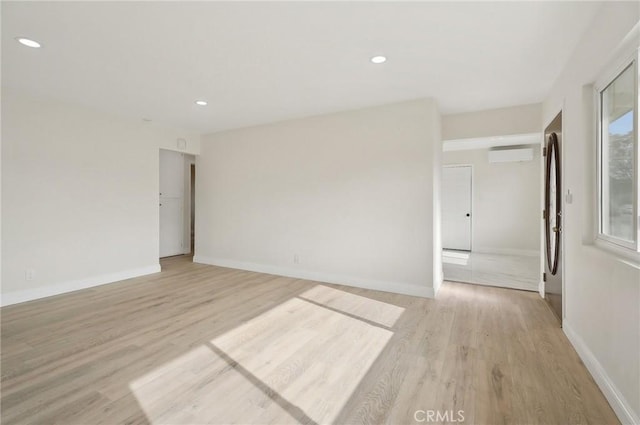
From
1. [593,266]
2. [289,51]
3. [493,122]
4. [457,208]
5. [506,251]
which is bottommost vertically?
[506,251]

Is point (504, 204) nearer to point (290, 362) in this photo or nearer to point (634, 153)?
point (634, 153)

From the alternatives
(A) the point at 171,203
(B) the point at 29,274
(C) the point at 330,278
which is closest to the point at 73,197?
(B) the point at 29,274

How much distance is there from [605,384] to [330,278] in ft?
10.0

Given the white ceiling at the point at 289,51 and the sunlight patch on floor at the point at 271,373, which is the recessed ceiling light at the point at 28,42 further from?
the sunlight patch on floor at the point at 271,373

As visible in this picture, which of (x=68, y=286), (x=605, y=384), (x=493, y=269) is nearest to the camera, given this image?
(x=605, y=384)

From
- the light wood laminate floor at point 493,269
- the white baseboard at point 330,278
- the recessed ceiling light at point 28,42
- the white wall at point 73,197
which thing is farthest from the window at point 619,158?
the white wall at point 73,197

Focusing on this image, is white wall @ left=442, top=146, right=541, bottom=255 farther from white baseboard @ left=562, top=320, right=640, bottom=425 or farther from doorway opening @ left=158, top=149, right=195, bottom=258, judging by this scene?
doorway opening @ left=158, top=149, right=195, bottom=258

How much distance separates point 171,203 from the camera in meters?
6.42

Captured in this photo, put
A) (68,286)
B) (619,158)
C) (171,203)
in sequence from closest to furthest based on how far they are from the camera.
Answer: (619,158)
(68,286)
(171,203)

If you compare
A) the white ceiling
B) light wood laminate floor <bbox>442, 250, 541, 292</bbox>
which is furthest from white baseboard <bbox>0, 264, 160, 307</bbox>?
light wood laminate floor <bbox>442, 250, 541, 292</bbox>

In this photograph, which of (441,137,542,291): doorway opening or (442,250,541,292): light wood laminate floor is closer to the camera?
(442,250,541,292): light wood laminate floor

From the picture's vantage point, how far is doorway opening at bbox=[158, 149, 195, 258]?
6.23m

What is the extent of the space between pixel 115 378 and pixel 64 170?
10.8 ft
